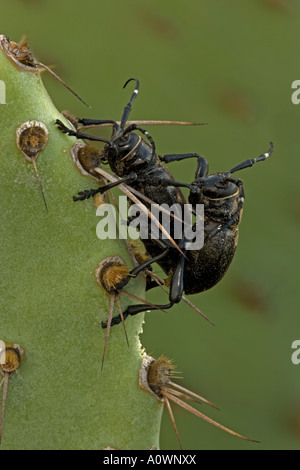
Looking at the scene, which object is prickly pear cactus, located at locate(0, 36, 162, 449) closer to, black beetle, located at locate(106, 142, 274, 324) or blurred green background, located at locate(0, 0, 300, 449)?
black beetle, located at locate(106, 142, 274, 324)

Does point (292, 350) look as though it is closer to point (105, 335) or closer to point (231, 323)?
point (231, 323)

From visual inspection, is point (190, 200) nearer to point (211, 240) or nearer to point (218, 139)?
point (211, 240)

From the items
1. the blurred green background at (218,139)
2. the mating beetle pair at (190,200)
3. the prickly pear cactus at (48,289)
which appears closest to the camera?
the prickly pear cactus at (48,289)

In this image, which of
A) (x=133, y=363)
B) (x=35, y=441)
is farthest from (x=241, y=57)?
(x=35, y=441)

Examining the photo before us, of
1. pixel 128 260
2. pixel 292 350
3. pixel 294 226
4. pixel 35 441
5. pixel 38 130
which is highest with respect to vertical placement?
pixel 38 130

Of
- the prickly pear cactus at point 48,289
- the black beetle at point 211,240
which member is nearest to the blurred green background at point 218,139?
the black beetle at point 211,240

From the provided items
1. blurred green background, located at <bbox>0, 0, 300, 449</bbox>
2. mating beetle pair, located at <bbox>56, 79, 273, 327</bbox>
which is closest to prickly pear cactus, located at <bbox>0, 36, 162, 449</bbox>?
mating beetle pair, located at <bbox>56, 79, 273, 327</bbox>

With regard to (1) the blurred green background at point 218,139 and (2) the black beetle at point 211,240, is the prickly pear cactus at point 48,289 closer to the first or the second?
(2) the black beetle at point 211,240

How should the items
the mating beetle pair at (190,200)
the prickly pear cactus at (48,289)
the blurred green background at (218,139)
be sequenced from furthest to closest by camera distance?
the blurred green background at (218,139)
the mating beetle pair at (190,200)
the prickly pear cactus at (48,289)

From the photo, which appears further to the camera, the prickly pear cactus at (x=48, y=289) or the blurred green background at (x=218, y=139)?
the blurred green background at (x=218, y=139)
